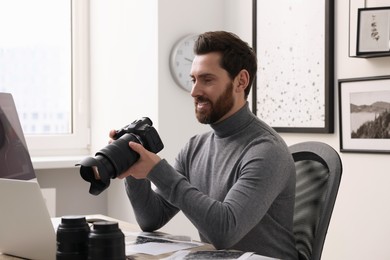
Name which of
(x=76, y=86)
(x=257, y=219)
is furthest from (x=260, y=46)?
(x=257, y=219)

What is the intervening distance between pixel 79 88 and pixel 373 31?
182cm

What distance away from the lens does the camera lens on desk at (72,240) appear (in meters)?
1.20

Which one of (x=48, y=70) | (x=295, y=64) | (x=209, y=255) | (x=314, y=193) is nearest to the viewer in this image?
(x=209, y=255)

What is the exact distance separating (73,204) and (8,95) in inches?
79.2

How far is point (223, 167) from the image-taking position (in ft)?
6.02

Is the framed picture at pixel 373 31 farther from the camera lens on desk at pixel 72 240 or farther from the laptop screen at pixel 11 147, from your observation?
the camera lens on desk at pixel 72 240

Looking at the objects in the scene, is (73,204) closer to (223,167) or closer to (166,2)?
(166,2)

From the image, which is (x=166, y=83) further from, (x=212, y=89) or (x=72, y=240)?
(x=72, y=240)

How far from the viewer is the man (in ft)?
5.20

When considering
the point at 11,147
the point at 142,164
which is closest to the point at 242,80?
the point at 142,164

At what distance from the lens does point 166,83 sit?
3.24 metres

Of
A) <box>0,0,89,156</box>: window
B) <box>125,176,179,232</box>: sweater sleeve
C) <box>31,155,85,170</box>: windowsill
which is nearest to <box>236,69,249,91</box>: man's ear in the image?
<box>125,176,179,232</box>: sweater sleeve

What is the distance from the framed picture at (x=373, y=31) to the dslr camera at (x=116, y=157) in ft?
4.11

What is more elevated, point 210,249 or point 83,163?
point 83,163
